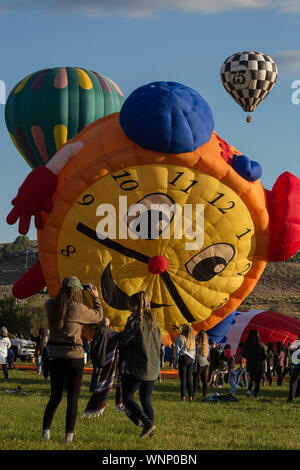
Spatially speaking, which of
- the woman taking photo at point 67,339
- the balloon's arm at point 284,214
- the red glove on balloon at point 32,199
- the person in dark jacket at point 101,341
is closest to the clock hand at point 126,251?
the red glove on balloon at point 32,199

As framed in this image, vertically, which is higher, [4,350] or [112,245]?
[112,245]

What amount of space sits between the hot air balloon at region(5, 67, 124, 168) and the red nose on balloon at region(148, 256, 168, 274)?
726 cm

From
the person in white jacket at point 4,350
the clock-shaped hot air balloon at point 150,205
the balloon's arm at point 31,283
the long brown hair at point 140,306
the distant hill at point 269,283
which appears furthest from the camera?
the distant hill at point 269,283

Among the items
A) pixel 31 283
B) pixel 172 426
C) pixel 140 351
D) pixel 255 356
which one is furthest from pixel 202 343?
pixel 140 351

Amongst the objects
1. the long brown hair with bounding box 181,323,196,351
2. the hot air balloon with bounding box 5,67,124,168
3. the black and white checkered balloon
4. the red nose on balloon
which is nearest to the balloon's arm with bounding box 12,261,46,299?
the red nose on balloon

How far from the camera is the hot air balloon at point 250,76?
24.2 m

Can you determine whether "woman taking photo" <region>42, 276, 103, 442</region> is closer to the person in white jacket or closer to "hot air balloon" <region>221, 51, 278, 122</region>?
the person in white jacket

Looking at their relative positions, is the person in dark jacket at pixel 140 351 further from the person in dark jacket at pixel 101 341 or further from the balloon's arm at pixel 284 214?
the balloon's arm at pixel 284 214

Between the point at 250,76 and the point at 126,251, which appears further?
the point at 250,76

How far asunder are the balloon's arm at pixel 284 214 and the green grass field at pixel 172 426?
12.4 feet

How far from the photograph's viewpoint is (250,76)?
24391mm

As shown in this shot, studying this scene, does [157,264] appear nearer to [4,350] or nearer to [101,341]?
[101,341]

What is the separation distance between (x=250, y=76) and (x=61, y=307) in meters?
18.5

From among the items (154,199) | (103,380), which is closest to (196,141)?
(154,199)
